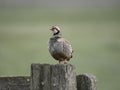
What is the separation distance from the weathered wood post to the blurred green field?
8178mm

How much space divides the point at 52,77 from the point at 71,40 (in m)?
16.2

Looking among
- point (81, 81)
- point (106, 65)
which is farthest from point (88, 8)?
point (81, 81)

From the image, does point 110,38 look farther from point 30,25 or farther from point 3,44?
point 30,25

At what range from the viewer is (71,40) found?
78.2 ft

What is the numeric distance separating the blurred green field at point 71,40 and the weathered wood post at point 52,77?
8.18 meters

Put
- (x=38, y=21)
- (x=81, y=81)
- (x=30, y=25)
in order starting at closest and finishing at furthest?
(x=81, y=81), (x=30, y=25), (x=38, y=21)

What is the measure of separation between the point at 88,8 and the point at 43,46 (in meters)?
15.5

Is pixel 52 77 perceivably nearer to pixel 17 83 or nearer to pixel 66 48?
pixel 17 83

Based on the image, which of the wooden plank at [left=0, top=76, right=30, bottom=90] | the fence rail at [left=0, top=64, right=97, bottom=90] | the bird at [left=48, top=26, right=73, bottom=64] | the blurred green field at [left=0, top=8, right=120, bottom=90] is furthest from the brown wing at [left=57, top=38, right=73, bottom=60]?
the blurred green field at [left=0, top=8, right=120, bottom=90]

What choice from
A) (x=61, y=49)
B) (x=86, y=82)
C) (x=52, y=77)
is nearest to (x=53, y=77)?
(x=52, y=77)

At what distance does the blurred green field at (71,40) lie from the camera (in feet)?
60.6

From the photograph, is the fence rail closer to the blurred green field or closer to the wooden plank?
the wooden plank

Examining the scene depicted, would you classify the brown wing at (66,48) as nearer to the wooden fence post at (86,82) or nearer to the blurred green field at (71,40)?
the wooden fence post at (86,82)

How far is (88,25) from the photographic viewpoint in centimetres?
2980
